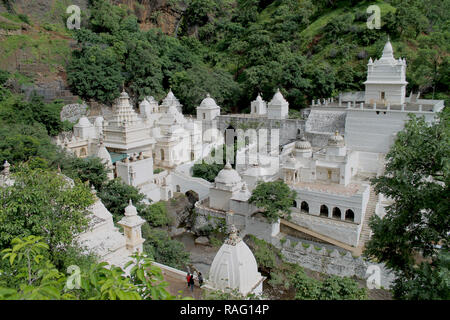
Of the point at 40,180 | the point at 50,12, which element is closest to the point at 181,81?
the point at 50,12

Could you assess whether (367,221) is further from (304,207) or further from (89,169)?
(89,169)

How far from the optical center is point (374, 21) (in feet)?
125

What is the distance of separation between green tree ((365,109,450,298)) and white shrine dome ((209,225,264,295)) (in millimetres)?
3388

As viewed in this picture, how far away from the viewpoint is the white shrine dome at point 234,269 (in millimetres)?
9570

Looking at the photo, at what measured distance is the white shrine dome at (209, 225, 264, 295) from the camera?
31.4 ft

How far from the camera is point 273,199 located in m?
18.5

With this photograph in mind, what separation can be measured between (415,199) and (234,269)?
4864 mm

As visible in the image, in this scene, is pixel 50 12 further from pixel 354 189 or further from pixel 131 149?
pixel 354 189

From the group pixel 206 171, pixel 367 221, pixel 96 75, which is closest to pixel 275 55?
pixel 96 75

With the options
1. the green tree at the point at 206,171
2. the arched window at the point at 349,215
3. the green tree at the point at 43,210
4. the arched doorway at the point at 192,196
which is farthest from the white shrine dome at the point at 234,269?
the green tree at the point at 206,171

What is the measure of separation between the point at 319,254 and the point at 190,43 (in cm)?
3823

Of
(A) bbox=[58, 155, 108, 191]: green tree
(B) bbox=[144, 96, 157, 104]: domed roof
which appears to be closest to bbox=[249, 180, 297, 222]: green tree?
(A) bbox=[58, 155, 108, 191]: green tree

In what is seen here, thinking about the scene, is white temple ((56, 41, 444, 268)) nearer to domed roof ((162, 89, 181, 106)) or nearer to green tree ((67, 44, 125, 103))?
domed roof ((162, 89, 181, 106))

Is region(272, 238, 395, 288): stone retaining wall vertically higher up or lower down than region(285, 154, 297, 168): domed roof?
lower down
